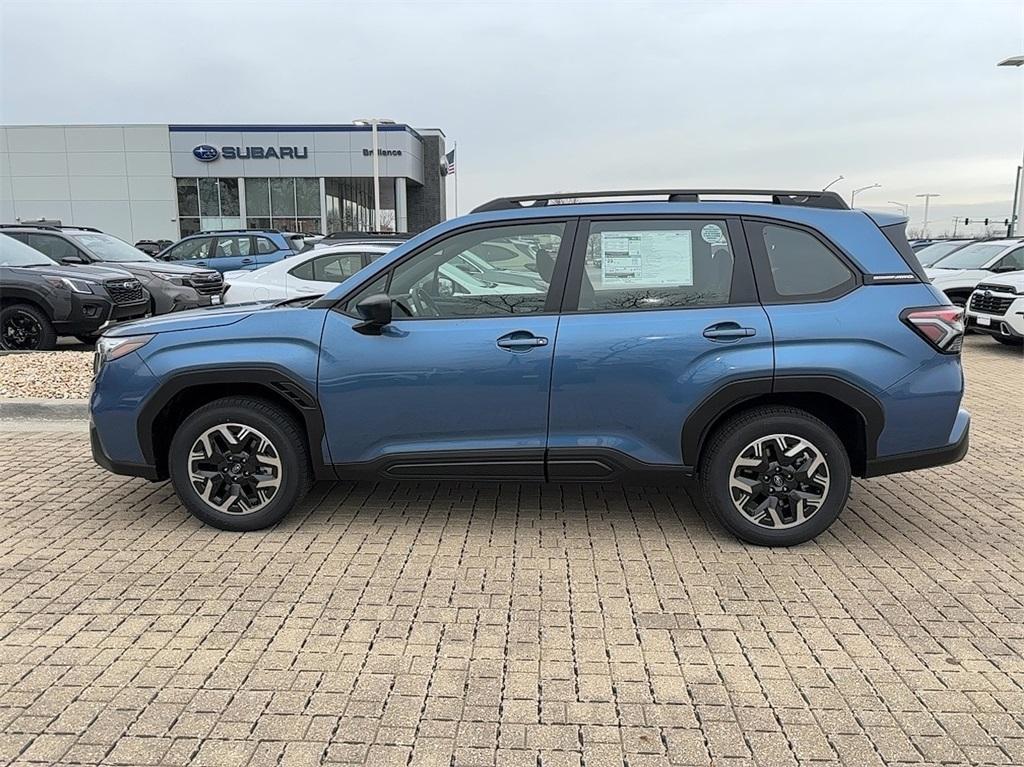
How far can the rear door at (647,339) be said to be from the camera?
4016 mm

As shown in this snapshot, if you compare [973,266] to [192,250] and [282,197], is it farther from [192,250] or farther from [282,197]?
[282,197]

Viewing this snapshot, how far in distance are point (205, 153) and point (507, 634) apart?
3913 centimetres

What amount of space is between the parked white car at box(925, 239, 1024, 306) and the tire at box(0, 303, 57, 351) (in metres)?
13.5

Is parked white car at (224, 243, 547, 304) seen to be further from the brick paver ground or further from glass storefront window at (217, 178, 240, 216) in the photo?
glass storefront window at (217, 178, 240, 216)

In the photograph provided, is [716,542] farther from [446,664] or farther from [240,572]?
[240,572]

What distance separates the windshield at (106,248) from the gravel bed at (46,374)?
3384 mm

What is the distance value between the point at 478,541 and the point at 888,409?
2.28 meters

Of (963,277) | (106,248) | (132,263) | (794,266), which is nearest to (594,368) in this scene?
(794,266)

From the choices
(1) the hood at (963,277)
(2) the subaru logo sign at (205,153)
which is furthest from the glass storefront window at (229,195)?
(1) the hood at (963,277)

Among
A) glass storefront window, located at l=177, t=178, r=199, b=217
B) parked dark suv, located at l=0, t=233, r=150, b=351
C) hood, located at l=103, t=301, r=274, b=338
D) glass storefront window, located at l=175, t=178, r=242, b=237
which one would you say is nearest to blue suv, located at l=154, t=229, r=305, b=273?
parked dark suv, located at l=0, t=233, r=150, b=351

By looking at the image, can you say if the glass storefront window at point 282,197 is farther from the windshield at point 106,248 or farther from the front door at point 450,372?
the front door at point 450,372

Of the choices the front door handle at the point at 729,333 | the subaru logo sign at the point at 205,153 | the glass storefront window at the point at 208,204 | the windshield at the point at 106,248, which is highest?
the subaru logo sign at the point at 205,153

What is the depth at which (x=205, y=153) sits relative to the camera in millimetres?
37469

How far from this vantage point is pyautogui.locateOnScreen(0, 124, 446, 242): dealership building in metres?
37.7
